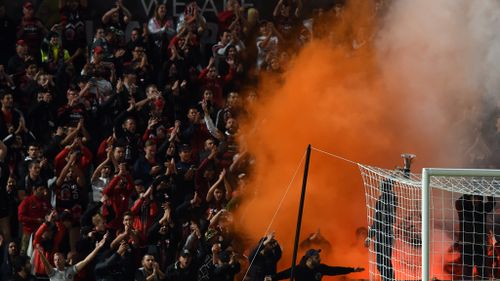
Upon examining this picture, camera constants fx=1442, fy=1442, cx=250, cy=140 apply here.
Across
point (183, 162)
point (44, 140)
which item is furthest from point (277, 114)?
point (44, 140)

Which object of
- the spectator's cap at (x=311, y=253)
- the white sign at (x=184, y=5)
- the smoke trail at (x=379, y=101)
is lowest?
the spectator's cap at (x=311, y=253)

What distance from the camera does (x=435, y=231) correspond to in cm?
1653

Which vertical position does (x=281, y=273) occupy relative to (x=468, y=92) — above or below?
below

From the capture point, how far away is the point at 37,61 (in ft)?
61.8

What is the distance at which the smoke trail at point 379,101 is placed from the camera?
1845 centimetres

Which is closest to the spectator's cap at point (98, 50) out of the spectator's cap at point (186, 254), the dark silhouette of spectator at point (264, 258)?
the spectator's cap at point (186, 254)

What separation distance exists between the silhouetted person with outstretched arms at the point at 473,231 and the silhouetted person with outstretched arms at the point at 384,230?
0.84 meters

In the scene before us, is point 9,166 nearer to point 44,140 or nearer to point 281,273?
point 44,140

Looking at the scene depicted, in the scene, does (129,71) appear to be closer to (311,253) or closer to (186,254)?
(186,254)

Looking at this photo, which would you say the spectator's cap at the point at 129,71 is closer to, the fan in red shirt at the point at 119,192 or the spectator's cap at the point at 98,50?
the spectator's cap at the point at 98,50

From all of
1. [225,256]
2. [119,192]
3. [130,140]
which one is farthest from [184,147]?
[225,256]

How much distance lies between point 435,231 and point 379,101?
114 inches

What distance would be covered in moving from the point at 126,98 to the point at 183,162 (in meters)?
1.17

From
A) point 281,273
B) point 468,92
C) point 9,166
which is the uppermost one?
point 468,92
